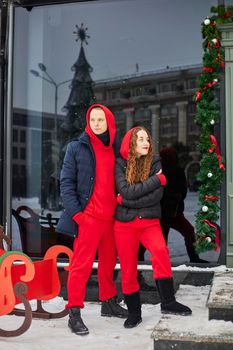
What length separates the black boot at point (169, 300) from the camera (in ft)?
12.9

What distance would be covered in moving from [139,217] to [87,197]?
0.44m

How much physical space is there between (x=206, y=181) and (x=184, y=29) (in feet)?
6.60

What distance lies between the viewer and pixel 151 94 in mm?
6324

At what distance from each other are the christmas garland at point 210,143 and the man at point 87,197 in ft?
4.71

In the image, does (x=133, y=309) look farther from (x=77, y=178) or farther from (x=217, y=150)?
(x=217, y=150)

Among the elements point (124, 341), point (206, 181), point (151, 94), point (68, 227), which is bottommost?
point (124, 341)

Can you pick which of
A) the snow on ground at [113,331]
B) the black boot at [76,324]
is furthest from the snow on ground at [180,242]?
the black boot at [76,324]

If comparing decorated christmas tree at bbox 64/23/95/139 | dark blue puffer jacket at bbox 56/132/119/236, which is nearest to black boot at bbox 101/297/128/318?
dark blue puffer jacket at bbox 56/132/119/236

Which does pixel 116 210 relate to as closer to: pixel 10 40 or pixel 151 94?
pixel 151 94

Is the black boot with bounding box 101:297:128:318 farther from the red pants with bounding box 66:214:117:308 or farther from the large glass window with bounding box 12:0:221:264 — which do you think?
the large glass window with bounding box 12:0:221:264

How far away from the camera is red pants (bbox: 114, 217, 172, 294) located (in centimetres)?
393

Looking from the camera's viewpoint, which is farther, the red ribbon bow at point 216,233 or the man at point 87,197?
the red ribbon bow at point 216,233

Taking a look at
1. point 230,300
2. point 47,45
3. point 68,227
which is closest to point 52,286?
point 68,227

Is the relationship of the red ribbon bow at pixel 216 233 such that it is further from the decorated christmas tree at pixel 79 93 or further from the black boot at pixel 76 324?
the decorated christmas tree at pixel 79 93
